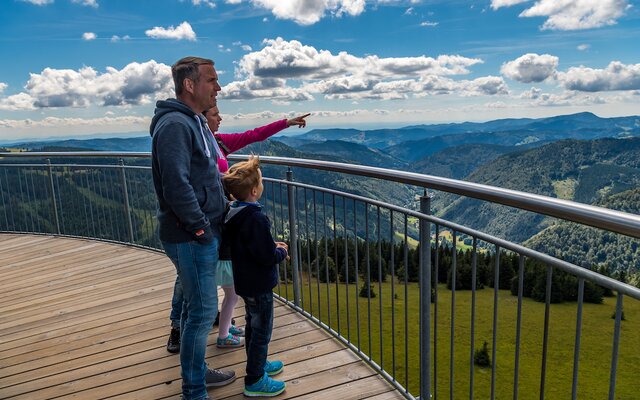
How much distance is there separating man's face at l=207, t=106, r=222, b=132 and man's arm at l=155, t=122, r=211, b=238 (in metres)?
0.82

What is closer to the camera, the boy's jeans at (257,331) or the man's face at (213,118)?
the boy's jeans at (257,331)

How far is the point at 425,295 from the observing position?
253 centimetres

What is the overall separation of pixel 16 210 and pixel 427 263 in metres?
8.29

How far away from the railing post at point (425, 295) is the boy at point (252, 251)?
2.36 feet

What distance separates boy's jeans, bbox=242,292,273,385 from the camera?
2.64 metres

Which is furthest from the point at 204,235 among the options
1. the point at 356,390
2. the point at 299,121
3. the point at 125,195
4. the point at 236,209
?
the point at 125,195

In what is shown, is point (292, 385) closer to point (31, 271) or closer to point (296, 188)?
point (296, 188)

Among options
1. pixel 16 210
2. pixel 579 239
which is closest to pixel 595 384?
pixel 16 210

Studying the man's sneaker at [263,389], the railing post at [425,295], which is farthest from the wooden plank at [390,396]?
the man's sneaker at [263,389]

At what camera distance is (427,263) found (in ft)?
8.18

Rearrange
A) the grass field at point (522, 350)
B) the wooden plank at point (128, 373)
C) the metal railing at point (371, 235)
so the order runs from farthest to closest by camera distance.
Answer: the grass field at point (522, 350) < the wooden plank at point (128, 373) < the metal railing at point (371, 235)

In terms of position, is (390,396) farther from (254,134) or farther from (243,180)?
(254,134)

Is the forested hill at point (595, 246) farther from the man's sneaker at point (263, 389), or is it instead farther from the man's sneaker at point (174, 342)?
the man's sneaker at point (263, 389)

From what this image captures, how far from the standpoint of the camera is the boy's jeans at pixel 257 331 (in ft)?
8.67
